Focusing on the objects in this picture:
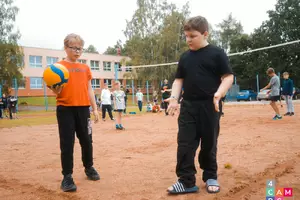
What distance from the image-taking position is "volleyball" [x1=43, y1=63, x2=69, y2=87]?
139 inches

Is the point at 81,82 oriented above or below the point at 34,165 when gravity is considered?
above

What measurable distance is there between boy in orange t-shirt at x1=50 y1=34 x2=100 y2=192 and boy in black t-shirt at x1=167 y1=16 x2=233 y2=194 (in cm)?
130

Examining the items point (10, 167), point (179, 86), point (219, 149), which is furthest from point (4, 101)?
point (179, 86)

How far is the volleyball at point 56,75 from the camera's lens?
3520 mm

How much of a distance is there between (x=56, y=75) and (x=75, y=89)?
1.01 ft

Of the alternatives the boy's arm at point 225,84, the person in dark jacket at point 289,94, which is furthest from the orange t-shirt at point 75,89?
the person in dark jacket at point 289,94

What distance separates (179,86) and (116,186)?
1.46 metres

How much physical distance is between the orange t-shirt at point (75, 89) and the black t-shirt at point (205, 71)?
1363mm

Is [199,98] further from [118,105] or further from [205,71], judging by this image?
[118,105]

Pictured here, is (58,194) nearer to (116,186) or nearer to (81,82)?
(116,186)

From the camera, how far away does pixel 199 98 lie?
3273 mm

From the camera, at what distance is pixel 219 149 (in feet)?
18.6

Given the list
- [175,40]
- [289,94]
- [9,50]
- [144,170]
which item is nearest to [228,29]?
[175,40]

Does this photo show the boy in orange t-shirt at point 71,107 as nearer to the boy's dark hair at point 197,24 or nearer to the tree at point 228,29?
the boy's dark hair at point 197,24
